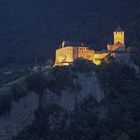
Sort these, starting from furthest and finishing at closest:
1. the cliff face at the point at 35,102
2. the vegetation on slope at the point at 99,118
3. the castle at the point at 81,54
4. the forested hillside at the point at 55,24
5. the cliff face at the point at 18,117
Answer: the forested hillside at the point at 55,24 < the castle at the point at 81,54 < the vegetation on slope at the point at 99,118 < the cliff face at the point at 35,102 < the cliff face at the point at 18,117

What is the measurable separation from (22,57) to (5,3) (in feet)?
64.4

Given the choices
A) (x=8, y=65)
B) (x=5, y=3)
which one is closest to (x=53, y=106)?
(x=8, y=65)

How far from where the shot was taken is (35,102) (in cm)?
6931

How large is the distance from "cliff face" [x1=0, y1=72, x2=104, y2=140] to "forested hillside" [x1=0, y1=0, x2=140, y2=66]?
57.0 feet

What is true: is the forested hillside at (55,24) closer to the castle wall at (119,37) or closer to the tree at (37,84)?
the castle wall at (119,37)

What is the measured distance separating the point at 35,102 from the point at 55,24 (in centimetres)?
3555

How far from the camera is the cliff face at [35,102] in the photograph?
223ft

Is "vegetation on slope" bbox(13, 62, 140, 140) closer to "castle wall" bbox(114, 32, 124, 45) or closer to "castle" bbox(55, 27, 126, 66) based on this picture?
"castle" bbox(55, 27, 126, 66)

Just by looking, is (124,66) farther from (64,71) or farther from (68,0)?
(68,0)

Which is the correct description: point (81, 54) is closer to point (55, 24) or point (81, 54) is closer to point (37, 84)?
point (37, 84)

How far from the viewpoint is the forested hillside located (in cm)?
9600

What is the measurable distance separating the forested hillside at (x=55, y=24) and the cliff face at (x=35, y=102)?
17383 millimetres

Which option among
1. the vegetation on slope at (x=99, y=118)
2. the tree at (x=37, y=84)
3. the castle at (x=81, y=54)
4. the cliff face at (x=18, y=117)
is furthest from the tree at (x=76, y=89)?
the castle at (x=81, y=54)

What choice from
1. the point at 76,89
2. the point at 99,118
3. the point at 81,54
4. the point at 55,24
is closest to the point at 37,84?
the point at 76,89
